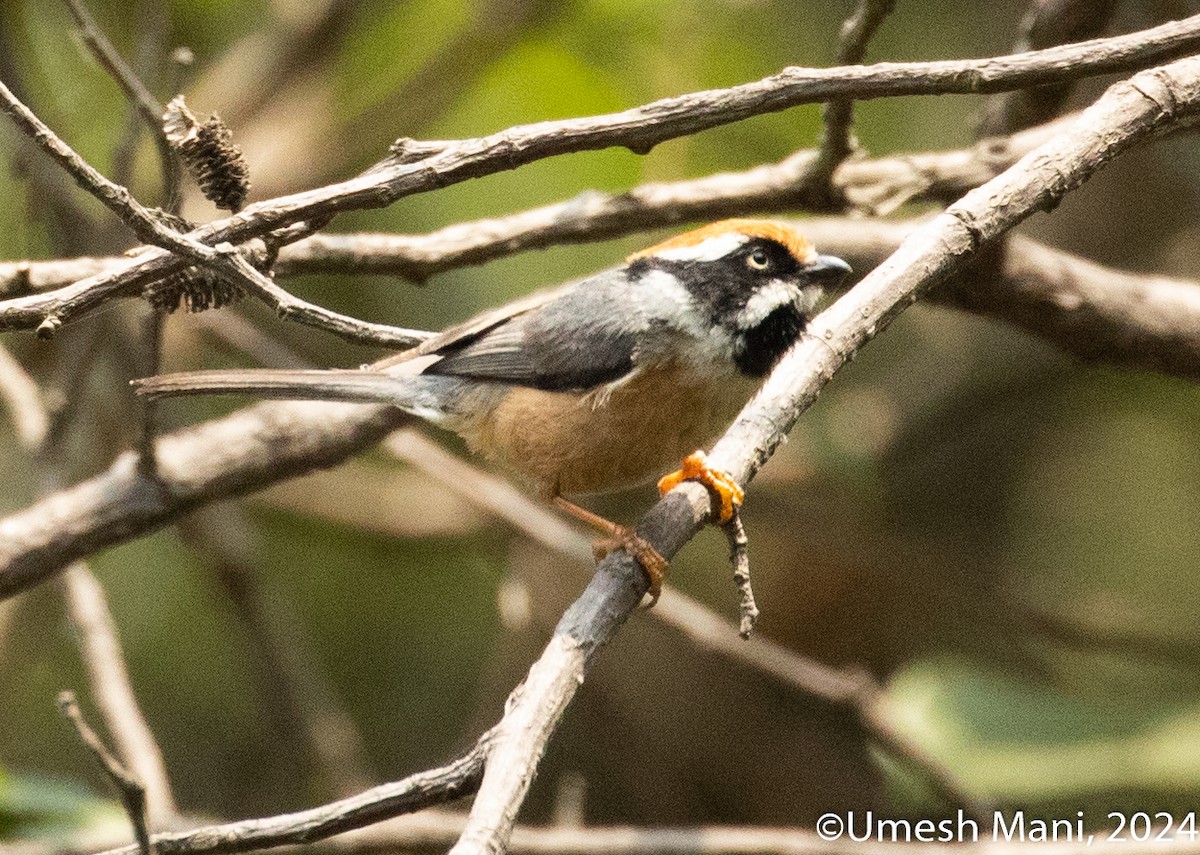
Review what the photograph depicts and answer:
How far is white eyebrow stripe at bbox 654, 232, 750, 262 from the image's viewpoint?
3.77 metres

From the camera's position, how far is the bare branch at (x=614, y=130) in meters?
2.31

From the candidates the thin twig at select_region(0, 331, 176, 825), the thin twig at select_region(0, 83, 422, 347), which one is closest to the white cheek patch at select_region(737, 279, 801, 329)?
the thin twig at select_region(0, 83, 422, 347)

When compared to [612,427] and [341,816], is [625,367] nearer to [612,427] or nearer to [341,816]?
[612,427]

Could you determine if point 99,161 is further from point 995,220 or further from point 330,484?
point 995,220

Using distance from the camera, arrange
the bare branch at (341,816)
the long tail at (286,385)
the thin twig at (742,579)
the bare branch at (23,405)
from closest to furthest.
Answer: the bare branch at (341,816), the thin twig at (742,579), the long tail at (286,385), the bare branch at (23,405)

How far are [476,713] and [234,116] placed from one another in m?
3.02

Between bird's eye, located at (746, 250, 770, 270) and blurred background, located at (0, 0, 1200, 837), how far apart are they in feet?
5.58

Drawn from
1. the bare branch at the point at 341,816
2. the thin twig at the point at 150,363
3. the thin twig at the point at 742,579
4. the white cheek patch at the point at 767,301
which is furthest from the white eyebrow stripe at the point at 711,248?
the bare branch at the point at 341,816

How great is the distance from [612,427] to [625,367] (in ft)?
0.59

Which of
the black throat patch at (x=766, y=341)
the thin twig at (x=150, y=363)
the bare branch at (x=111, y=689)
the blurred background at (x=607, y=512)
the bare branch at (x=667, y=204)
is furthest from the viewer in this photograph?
the blurred background at (x=607, y=512)

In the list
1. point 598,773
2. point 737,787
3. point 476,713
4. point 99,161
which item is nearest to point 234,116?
point 99,161

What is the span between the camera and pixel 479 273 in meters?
6.81

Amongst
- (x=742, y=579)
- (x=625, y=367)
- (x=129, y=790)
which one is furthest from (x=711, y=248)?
(x=129, y=790)

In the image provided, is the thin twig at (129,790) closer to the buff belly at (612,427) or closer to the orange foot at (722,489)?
the orange foot at (722,489)
